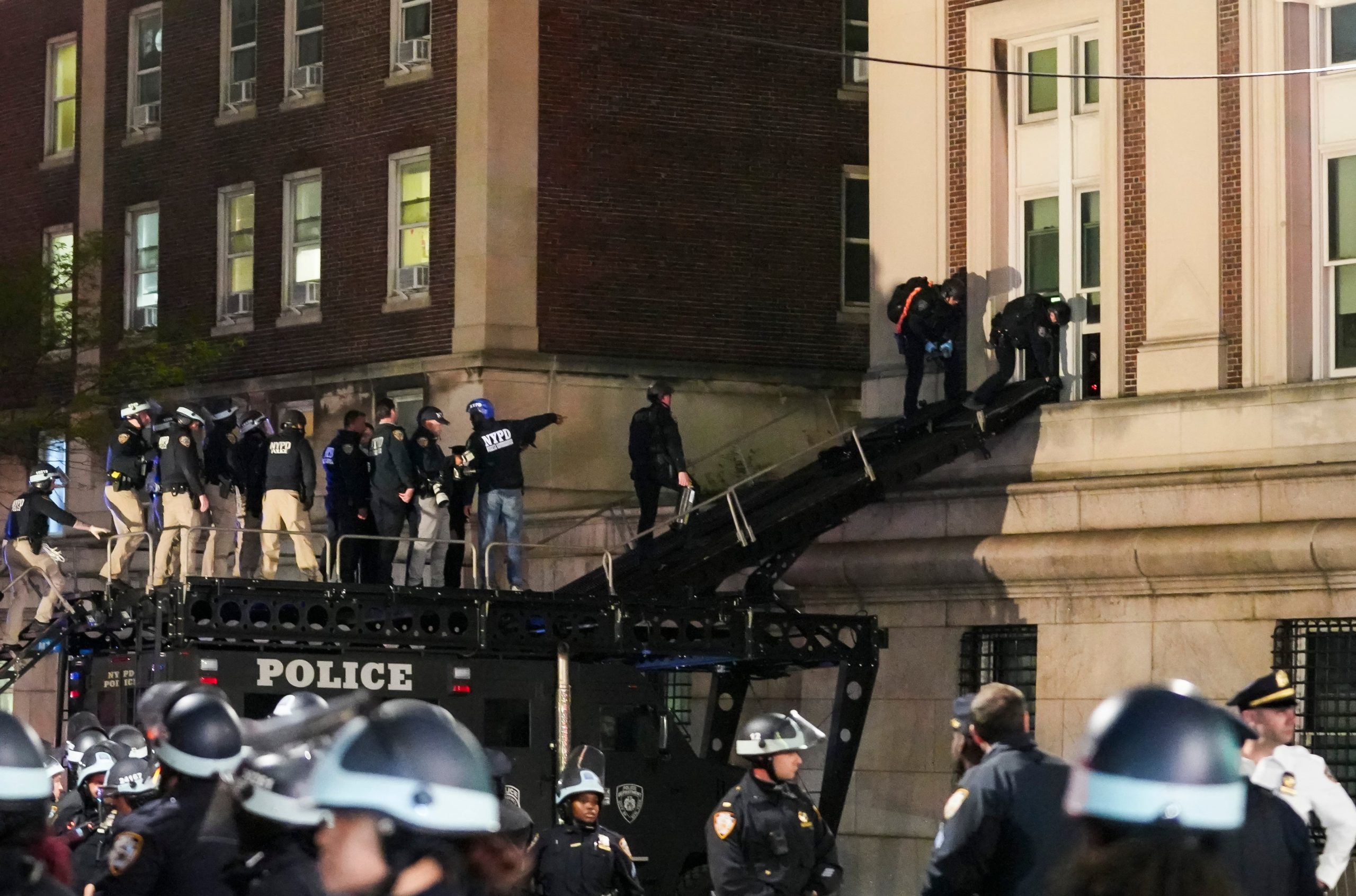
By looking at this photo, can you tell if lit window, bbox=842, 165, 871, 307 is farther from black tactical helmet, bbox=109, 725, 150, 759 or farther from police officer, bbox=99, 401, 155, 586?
black tactical helmet, bbox=109, 725, 150, 759

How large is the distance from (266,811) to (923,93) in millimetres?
21723

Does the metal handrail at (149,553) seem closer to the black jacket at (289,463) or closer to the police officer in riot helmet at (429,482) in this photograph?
the black jacket at (289,463)

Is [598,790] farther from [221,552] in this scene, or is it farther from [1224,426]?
[221,552]

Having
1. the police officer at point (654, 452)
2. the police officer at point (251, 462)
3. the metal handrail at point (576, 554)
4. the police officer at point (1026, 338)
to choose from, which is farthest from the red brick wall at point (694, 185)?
the police officer at point (1026, 338)

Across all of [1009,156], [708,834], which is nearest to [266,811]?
[708,834]

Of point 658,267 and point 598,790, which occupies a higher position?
point 658,267

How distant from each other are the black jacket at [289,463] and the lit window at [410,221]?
29.2 ft

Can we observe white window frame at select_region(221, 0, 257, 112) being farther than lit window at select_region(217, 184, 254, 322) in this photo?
Yes

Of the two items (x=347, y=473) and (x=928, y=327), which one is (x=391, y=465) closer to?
(x=347, y=473)

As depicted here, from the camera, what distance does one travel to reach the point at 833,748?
22.8 metres

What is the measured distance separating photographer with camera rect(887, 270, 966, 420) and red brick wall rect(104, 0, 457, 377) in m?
9.50

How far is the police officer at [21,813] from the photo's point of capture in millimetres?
5059

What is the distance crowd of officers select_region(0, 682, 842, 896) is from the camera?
3.96 m

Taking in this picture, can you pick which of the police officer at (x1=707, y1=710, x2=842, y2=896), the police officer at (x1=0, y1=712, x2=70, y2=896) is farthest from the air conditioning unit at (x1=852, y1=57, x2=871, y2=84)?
the police officer at (x1=0, y1=712, x2=70, y2=896)
